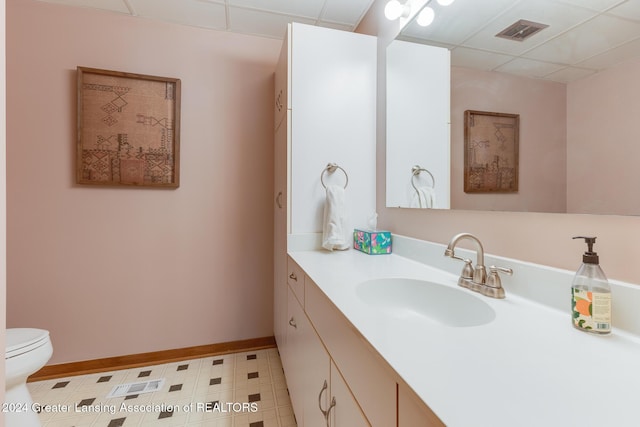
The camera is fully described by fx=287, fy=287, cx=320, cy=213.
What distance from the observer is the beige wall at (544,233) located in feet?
2.05

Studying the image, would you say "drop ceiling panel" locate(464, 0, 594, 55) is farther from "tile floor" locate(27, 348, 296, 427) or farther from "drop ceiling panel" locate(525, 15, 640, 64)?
"tile floor" locate(27, 348, 296, 427)

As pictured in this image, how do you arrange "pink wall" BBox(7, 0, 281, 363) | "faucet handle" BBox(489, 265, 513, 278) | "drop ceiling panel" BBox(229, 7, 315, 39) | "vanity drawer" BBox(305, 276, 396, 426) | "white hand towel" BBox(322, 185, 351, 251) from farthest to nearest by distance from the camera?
1. "drop ceiling panel" BBox(229, 7, 315, 39)
2. "pink wall" BBox(7, 0, 281, 363)
3. "white hand towel" BBox(322, 185, 351, 251)
4. "faucet handle" BBox(489, 265, 513, 278)
5. "vanity drawer" BBox(305, 276, 396, 426)

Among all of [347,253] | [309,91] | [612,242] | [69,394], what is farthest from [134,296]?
[612,242]

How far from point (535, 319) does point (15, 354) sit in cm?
185

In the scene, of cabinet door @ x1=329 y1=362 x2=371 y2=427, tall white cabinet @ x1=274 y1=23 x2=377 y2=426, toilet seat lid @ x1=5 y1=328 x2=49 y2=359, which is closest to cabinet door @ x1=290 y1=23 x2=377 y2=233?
tall white cabinet @ x1=274 y1=23 x2=377 y2=426

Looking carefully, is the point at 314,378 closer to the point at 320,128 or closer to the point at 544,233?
the point at 544,233

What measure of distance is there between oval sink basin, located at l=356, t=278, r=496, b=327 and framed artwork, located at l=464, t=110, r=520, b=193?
370 mm

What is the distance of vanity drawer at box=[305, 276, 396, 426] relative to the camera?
0.47 metres

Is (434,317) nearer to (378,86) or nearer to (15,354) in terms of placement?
(378,86)

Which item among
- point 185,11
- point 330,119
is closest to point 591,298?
point 330,119

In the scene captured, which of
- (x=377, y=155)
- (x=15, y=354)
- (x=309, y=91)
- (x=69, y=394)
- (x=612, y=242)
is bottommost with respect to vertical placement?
(x=69, y=394)

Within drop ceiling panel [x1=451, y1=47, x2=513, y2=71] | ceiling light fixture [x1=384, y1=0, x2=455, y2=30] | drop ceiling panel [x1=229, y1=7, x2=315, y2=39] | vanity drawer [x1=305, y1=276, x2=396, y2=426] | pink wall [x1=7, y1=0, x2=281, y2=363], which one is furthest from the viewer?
drop ceiling panel [x1=229, y1=7, x2=315, y2=39]

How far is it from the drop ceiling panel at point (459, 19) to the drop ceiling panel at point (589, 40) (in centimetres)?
20

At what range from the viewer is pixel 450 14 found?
1.14 metres
